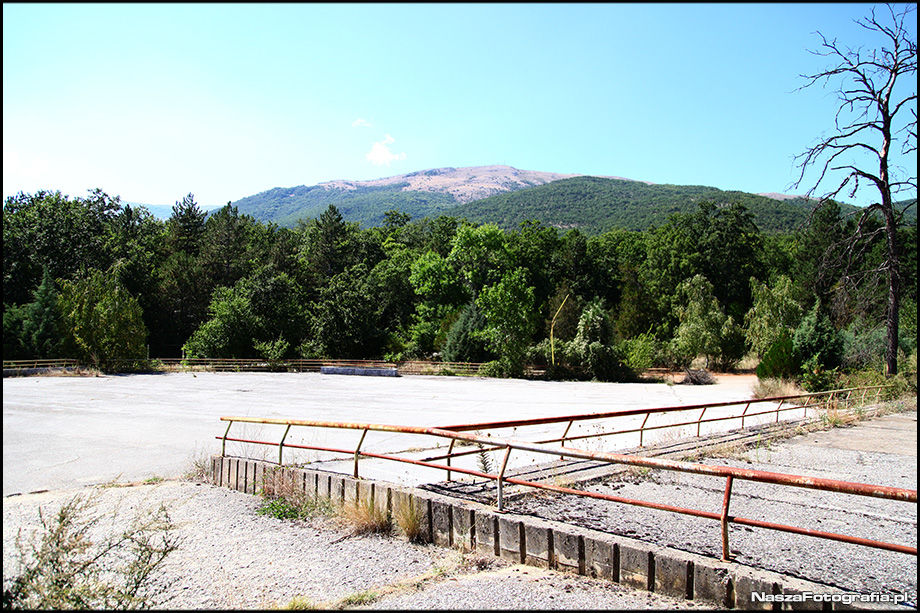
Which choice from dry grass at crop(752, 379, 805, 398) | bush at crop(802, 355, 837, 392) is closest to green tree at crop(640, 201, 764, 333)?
dry grass at crop(752, 379, 805, 398)

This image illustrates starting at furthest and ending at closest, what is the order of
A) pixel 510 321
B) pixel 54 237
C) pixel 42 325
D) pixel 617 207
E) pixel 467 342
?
pixel 617 207 < pixel 54 237 < pixel 467 342 < pixel 510 321 < pixel 42 325

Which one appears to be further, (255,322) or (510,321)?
(255,322)

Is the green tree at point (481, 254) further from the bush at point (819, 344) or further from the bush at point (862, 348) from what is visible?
the bush at point (862, 348)

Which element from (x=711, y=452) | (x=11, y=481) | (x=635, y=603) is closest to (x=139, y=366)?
(x=11, y=481)

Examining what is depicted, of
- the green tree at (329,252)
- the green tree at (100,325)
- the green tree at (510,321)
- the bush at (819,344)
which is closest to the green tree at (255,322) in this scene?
the green tree at (100,325)

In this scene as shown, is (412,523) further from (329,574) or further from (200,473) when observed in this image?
(200,473)

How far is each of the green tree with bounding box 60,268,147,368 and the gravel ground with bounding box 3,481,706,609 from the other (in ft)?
126

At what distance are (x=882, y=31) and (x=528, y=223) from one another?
52645 mm

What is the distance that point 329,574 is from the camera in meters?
6.05

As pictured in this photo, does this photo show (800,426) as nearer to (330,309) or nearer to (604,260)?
(330,309)

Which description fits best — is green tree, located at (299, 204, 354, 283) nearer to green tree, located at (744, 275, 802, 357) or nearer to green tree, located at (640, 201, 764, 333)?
green tree, located at (640, 201, 764, 333)

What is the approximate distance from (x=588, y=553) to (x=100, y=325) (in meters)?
46.5

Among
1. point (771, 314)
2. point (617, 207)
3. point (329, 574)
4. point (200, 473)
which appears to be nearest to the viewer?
point (329, 574)

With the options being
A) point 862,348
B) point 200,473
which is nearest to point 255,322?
point 200,473
